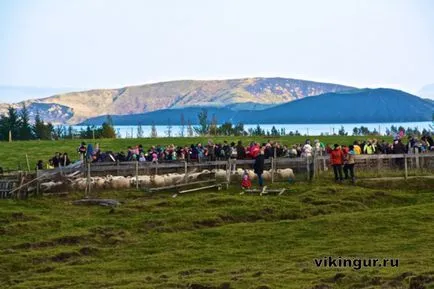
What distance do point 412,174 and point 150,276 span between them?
81.0 feet

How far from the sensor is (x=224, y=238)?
3359cm

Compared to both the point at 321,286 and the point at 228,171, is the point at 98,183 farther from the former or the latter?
the point at 321,286

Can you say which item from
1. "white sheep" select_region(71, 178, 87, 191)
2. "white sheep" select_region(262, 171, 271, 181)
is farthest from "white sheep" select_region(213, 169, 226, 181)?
"white sheep" select_region(71, 178, 87, 191)

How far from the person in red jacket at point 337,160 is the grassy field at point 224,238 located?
97 cm

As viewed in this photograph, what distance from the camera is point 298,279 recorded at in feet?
81.0

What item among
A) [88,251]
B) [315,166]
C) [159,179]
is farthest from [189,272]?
[315,166]

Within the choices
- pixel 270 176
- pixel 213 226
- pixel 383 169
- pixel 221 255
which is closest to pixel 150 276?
pixel 221 255

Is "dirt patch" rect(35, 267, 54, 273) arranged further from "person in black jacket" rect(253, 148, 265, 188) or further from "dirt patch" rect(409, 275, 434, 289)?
"person in black jacket" rect(253, 148, 265, 188)

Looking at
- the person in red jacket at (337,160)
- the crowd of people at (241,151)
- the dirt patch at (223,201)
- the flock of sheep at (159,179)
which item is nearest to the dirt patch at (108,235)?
the dirt patch at (223,201)

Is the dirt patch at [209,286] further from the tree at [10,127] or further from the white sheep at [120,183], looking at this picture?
the tree at [10,127]

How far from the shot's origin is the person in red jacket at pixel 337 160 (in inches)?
1781

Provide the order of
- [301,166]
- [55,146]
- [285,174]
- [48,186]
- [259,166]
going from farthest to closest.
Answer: [55,146] → [301,166] → [285,174] → [259,166] → [48,186]

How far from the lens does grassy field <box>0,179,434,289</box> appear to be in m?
25.8

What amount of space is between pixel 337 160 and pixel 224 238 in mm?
13626
